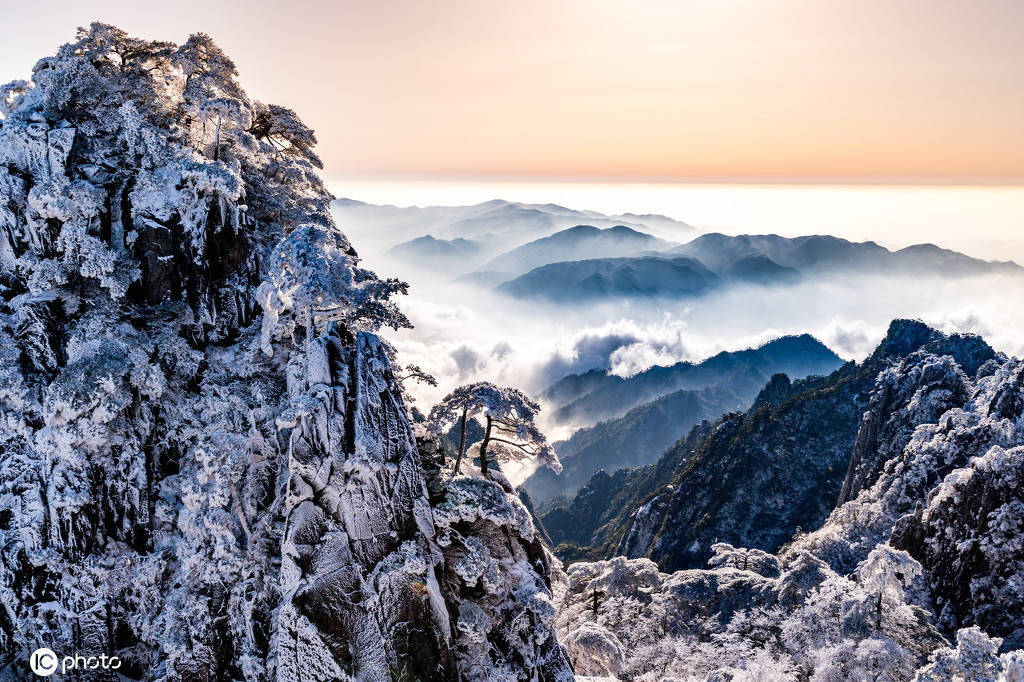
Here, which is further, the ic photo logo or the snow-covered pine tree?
the ic photo logo

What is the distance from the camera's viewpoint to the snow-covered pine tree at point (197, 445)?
71.6ft

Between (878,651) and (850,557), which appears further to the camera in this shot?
(850,557)

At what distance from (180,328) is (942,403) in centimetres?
9036

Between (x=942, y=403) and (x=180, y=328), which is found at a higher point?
(x=180, y=328)

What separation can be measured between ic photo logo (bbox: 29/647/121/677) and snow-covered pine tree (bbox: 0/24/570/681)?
474 millimetres

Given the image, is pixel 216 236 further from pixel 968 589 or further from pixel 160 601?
pixel 968 589

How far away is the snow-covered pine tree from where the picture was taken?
859 inches

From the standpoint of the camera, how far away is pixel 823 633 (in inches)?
1292

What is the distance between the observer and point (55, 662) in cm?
2280

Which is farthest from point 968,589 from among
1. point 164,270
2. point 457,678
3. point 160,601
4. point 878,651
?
point 164,270

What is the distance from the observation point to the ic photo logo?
896 inches

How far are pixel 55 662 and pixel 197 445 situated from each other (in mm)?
11299

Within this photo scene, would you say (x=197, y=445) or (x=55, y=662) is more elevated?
(x=197, y=445)

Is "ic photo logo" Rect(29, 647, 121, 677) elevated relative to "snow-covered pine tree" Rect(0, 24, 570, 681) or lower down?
lower down
